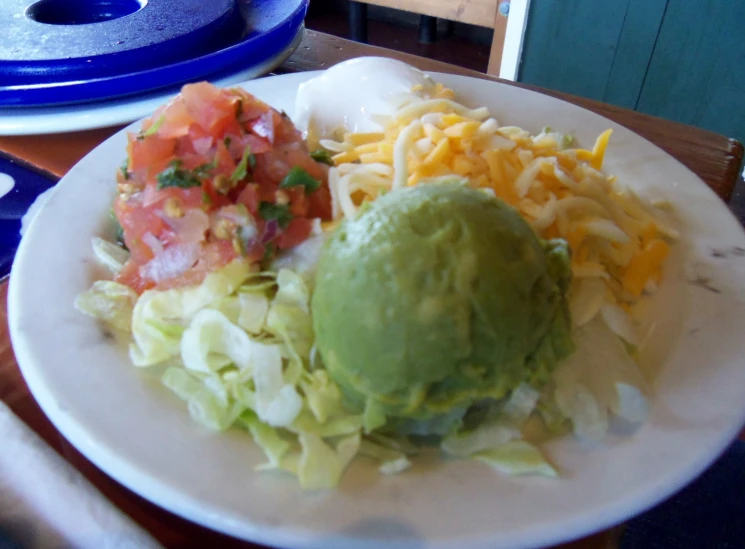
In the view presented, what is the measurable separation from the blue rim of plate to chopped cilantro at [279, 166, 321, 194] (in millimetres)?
528

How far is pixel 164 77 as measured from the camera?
4.10ft

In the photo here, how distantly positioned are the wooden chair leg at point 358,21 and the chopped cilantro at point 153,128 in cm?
346

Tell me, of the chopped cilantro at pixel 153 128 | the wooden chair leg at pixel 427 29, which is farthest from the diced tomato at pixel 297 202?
the wooden chair leg at pixel 427 29

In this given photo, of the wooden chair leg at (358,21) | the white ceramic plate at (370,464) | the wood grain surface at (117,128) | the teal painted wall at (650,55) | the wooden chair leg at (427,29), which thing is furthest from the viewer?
the wooden chair leg at (427,29)

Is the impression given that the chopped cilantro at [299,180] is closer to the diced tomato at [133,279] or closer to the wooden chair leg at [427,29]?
the diced tomato at [133,279]

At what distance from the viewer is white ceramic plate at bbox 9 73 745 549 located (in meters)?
0.57

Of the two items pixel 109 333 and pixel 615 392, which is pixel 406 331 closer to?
pixel 615 392

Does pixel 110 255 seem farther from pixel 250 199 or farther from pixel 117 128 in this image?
pixel 117 128

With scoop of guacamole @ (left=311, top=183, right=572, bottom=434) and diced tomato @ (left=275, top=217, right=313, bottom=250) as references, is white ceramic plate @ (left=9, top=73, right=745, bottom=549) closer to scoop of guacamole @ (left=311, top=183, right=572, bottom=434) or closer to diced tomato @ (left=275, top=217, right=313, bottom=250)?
scoop of guacamole @ (left=311, top=183, right=572, bottom=434)

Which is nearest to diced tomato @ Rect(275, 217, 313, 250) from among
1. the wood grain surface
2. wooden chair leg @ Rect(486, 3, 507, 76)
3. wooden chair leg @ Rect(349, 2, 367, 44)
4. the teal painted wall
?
the wood grain surface

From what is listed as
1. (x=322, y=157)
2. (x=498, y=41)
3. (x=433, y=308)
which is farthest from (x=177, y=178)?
(x=498, y=41)

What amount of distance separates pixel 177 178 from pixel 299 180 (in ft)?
0.58

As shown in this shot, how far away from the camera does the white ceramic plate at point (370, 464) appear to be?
57 centimetres

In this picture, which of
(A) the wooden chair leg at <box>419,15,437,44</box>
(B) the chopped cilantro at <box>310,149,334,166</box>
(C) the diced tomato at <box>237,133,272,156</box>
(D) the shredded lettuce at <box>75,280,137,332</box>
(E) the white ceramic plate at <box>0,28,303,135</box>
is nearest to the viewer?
(D) the shredded lettuce at <box>75,280,137,332</box>
